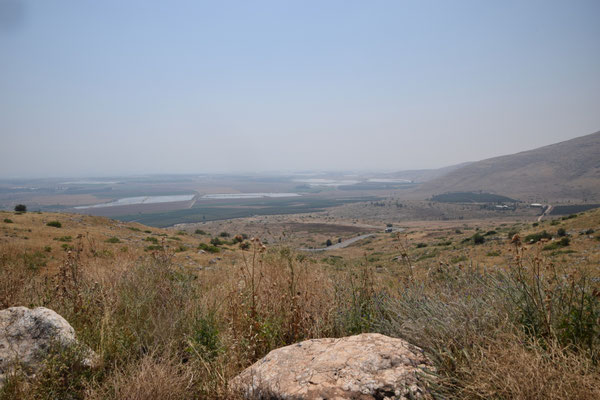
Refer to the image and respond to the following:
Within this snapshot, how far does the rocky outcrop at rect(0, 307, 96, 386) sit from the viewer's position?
3.46 metres

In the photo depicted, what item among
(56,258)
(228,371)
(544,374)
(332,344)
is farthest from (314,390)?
(56,258)

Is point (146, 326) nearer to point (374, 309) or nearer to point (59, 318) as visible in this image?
point (59, 318)

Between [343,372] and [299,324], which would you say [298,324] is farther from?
[343,372]

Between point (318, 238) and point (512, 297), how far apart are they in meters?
70.0

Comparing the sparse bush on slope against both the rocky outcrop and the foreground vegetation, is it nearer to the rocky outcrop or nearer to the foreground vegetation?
the foreground vegetation

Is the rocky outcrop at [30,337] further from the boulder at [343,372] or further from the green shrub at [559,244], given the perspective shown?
the green shrub at [559,244]

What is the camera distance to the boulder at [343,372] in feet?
8.09

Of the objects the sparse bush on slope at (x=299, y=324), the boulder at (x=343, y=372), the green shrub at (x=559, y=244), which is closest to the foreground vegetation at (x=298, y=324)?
the sparse bush on slope at (x=299, y=324)

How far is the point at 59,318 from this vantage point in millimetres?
3965

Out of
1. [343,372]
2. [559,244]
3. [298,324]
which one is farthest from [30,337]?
[559,244]

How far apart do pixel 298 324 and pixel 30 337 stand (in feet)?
11.3

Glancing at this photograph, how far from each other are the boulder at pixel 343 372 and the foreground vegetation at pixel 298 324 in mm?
209

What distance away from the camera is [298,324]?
4094mm

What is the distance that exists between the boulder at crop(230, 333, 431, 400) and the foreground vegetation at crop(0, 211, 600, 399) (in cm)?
21
